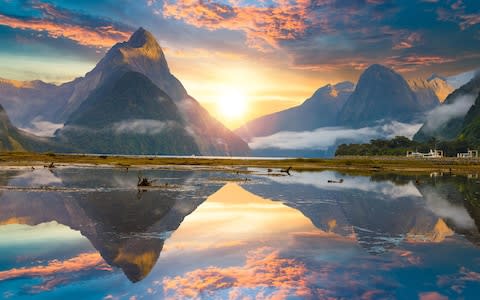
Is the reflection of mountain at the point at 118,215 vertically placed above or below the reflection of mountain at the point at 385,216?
above

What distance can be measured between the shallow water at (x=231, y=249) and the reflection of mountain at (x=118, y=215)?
10 centimetres

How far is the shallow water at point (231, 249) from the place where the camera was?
62.2 ft

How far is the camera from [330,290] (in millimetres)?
18781

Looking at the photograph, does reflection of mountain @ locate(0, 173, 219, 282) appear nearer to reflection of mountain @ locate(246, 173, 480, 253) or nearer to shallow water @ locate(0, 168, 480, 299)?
shallow water @ locate(0, 168, 480, 299)

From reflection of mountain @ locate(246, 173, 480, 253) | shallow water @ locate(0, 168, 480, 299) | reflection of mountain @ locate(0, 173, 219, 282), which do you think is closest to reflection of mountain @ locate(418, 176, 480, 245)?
reflection of mountain @ locate(246, 173, 480, 253)

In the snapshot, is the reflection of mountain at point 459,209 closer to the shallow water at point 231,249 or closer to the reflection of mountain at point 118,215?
the shallow water at point 231,249

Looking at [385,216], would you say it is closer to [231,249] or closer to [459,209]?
[459,209]

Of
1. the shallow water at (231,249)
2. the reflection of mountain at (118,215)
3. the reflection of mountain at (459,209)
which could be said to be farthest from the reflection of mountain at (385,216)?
the reflection of mountain at (118,215)

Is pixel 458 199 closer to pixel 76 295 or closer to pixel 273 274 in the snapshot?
pixel 273 274

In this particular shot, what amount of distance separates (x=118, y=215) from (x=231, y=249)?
49.6 feet

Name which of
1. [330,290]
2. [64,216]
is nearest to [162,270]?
[330,290]

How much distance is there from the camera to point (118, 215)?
3816 cm

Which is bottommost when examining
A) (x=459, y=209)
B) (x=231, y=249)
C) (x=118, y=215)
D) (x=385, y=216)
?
(x=459, y=209)

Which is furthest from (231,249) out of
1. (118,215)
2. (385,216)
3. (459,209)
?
(459,209)
